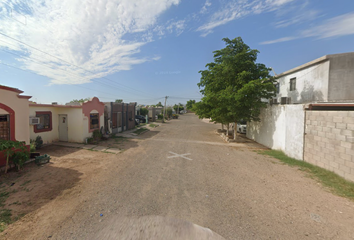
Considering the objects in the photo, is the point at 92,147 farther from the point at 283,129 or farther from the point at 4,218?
the point at 283,129

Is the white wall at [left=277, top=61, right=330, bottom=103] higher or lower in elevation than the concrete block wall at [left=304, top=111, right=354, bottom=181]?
higher

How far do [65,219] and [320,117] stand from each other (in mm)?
9886

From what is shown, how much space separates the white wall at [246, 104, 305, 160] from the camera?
8164mm

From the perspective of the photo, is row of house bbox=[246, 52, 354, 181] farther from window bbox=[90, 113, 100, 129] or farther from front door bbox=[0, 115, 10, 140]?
window bbox=[90, 113, 100, 129]

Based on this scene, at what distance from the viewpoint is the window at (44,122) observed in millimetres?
9969

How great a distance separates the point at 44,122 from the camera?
10.5m

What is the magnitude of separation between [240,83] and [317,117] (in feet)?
18.3

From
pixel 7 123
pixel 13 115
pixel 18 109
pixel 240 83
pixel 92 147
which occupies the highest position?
pixel 240 83

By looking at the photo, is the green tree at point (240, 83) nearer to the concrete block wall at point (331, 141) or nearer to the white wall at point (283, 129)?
the white wall at point (283, 129)

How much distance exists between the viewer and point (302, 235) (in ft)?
10.1

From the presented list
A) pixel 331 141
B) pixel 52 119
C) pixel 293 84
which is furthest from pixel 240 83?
pixel 52 119

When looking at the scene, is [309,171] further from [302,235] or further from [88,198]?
[88,198]

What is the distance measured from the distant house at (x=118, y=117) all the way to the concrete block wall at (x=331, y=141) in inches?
569

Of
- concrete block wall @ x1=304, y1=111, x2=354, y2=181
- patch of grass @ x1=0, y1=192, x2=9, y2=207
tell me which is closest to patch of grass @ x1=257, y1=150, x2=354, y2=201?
concrete block wall @ x1=304, y1=111, x2=354, y2=181
